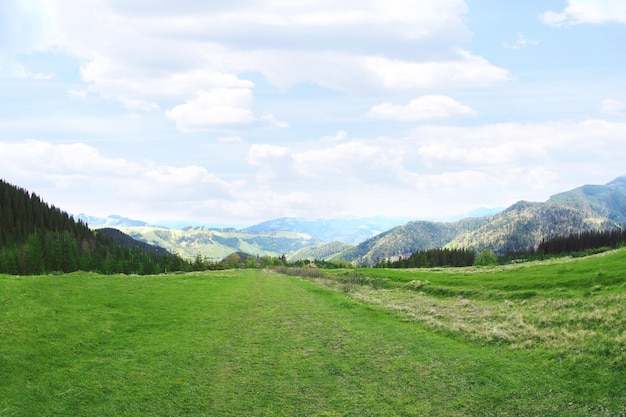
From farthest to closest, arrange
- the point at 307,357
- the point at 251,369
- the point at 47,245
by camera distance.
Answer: the point at 47,245, the point at 307,357, the point at 251,369

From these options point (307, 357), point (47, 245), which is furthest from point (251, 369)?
point (47, 245)

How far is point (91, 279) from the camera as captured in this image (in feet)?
141

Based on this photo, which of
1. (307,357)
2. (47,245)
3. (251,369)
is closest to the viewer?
(251,369)

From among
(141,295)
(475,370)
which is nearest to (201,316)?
(141,295)

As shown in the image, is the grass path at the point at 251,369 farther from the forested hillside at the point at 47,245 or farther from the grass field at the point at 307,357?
the forested hillside at the point at 47,245

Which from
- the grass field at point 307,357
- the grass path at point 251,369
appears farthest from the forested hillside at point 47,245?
the grass path at point 251,369

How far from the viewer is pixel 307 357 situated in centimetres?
2267

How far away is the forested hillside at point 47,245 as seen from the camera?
347 ft

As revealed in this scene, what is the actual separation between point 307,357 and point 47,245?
13405 centimetres

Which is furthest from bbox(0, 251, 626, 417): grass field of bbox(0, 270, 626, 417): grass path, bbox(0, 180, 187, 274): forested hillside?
bbox(0, 180, 187, 274): forested hillside

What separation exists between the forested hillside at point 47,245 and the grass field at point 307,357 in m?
85.4

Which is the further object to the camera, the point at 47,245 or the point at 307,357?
the point at 47,245

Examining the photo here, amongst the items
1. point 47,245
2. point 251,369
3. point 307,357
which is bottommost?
point 307,357

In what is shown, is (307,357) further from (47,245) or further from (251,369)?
(47,245)
